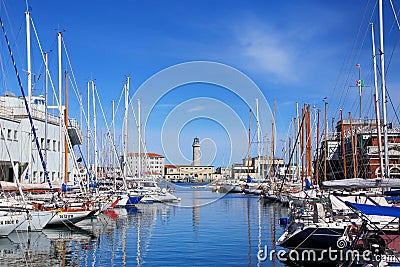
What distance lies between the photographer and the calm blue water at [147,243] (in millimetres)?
25156

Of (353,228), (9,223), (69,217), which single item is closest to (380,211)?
(353,228)

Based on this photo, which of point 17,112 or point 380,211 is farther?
point 17,112

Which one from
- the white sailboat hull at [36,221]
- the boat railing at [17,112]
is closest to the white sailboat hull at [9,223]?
the white sailboat hull at [36,221]

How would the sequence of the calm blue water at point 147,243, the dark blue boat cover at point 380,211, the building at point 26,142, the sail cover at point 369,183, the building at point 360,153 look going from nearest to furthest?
1. the dark blue boat cover at point 380,211
2. the sail cover at point 369,183
3. the calm blue water at point 147,243
4. the building at point 26,142
5. the building at point 360,153

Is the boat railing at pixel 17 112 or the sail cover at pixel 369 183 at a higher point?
the boat railing at pixel 17 112

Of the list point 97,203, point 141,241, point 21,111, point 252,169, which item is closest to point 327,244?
point 141,241

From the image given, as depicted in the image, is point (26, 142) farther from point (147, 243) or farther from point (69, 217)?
point (147, 243)

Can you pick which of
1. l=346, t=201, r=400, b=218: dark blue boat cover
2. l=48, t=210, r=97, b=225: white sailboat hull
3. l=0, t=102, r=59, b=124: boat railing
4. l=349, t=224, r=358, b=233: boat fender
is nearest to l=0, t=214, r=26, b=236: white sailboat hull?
l=48, t=210, r=97, b=225: white sailboat hull

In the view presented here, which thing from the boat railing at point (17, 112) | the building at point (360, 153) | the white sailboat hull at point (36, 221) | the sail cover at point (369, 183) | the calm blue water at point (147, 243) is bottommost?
the calm blue water at point (147, 243)

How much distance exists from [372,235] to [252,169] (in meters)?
146

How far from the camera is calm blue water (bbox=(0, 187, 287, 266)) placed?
25.2m

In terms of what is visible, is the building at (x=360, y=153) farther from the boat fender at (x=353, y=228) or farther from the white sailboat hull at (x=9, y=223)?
the white sailboat hull at (x=9, y=223)

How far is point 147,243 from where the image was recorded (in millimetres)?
31578

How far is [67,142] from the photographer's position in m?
48.2
